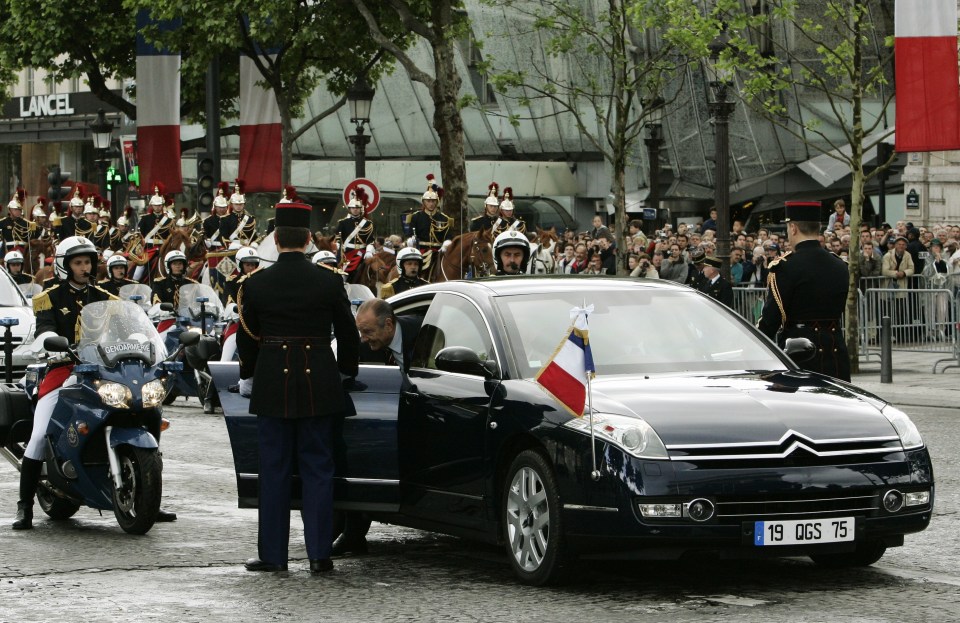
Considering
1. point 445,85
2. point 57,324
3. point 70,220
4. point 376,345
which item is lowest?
point 376,345

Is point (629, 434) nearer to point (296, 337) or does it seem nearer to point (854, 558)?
point (854, 558)

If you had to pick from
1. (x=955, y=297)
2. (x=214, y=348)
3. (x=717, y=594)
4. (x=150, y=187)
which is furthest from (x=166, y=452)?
(x=150, y=187)

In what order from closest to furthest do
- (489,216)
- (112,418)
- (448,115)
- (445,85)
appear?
1. (112,418)
2. (489,216)
3. (445,85)
4. (448,115)

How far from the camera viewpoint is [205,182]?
3216 centimetres

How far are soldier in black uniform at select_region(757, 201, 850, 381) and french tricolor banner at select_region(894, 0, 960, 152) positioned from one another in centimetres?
1071

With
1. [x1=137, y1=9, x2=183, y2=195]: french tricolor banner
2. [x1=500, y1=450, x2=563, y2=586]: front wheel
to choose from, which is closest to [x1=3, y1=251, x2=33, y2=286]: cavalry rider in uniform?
[x1=137, y1=9, x2=183, y2=195]: french tricolor banner

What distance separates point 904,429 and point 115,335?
193 inches

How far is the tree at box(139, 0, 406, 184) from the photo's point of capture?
36219 mm

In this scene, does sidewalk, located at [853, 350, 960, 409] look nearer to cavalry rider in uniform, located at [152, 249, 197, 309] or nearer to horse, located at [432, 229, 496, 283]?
horse, located at [432, 229, 496, 283]

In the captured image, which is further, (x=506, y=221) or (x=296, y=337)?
(x=506, y=221)

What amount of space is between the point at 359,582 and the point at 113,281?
9615 millimetres

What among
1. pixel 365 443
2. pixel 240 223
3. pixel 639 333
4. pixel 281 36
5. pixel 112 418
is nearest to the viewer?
pixel 639 333

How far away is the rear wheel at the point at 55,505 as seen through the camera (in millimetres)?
11305

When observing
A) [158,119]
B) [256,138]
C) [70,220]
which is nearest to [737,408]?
[158,119]
